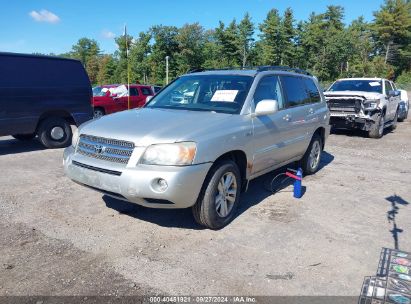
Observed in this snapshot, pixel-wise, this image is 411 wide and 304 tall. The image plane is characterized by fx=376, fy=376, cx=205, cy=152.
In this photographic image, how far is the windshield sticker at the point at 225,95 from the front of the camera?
4.70 meters

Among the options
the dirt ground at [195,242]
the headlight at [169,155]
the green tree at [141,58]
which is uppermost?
the green tree at [141,58]

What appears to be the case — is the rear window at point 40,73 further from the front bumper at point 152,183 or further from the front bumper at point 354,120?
the front bumper at point 354,120

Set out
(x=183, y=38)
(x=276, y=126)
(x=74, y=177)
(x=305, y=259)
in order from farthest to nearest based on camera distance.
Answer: (x=183, y=38)
(x=276, y=126)
(x=74, y=177)
(x=305, y=259)

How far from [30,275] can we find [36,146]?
22.3 feet

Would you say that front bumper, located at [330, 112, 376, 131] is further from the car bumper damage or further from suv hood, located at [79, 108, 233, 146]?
suv hood, located at [79, 108, 233, 146]

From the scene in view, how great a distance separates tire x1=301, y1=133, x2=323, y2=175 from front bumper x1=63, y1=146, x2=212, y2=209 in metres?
3.13

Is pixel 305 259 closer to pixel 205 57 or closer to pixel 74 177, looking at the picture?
pixel 74 177

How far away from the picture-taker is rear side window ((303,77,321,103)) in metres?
6.43

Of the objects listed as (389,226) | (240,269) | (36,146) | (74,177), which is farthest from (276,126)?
(36,146)

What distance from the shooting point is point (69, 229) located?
13.8 feet

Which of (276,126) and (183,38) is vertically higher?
(183,38)

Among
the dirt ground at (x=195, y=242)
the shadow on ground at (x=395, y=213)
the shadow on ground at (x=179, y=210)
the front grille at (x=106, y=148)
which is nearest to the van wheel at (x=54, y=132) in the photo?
the dirt ground at (x=195, y=242)

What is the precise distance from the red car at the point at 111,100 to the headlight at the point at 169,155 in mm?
11861

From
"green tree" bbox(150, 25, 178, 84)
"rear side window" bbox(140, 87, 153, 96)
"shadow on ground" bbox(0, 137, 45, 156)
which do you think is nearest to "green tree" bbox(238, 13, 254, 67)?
"green tree" bbox(150, 25, 178, 84)
